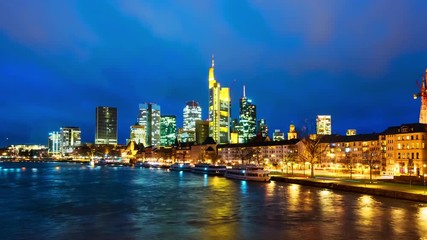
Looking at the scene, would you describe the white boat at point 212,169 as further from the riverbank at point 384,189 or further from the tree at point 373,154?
the riverbank at point 384,189

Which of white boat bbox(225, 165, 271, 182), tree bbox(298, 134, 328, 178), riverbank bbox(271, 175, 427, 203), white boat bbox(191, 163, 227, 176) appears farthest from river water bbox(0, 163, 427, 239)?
white boat bbox(191, 163, 227, 176)

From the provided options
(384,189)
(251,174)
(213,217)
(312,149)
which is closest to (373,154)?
(312,149)

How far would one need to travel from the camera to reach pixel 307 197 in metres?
59.4

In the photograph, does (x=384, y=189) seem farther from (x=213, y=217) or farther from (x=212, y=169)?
(x=212, y=169)

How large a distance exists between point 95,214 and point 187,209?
9691mm

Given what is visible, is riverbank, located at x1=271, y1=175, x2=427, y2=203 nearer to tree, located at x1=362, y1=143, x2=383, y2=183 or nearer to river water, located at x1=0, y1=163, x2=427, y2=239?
river water, located at x1=0, y1=163, x2=427, y2=239

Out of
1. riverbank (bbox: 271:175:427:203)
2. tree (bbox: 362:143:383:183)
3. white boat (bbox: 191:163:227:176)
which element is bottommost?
white boat (bbox: 191:163:227:176)

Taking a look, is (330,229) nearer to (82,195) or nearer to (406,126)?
(82,195)

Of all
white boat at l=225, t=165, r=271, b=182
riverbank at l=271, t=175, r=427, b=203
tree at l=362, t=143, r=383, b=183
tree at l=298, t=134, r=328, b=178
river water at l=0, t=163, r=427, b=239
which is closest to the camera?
river water at l=0, t=163, r=427, b=239

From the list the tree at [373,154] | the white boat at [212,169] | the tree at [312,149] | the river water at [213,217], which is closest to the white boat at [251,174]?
the tree at [312,149]

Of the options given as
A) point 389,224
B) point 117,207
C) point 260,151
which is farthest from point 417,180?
point 260,151

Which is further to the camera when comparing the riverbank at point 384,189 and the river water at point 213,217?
the riverbank at point 384,189

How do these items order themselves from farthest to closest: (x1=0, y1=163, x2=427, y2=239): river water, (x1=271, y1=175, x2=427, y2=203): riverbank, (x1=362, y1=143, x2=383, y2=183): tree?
(x1=362, y1=143, x2=383, y2=183): tree
(x1=271, y1=175, x2=427, y2=203): riverbank
(x1=0, y1=163, x2=427, y2=239): river water

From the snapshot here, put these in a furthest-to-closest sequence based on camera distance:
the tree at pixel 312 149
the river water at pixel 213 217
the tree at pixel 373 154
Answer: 1. the tree at pixel 373 154
2. the tree at pixel 312 149
3. the river water at pixel 213 217
